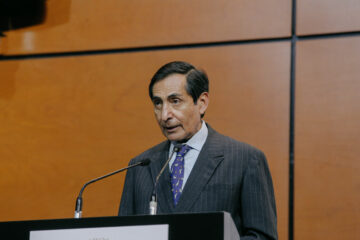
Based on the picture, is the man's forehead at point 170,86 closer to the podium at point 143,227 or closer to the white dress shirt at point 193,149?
the white dress shirt at point 193,149

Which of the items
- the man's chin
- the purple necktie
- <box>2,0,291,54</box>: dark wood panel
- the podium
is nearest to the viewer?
the podium

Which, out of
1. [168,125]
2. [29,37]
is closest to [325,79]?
[168,125]

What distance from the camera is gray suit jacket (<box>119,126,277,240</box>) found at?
6.00 ft

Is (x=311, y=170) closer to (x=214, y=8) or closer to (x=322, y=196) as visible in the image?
(x=322, y=196)

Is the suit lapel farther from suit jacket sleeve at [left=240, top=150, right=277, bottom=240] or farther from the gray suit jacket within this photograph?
suit jacket sleeve at [left=240, top=150, right=277, bottom=240]

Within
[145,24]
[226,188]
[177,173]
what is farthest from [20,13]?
[226,188]

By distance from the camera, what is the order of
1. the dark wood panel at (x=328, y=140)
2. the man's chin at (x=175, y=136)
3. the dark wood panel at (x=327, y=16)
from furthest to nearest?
the dark wood panel at (x=327, y=16) < the dark wood panel at (x=328, y=140) < the man's chin at (x=175, y=136)

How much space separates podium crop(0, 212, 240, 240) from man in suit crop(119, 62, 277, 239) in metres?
0.42

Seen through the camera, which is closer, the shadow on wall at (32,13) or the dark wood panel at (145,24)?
the dark wood panel at (145,24)

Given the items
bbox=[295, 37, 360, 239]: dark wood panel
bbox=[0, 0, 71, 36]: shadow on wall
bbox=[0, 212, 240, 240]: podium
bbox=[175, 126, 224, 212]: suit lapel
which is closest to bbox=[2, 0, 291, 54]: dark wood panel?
bbox=[0, 0, 71, 36]: shadow on wall

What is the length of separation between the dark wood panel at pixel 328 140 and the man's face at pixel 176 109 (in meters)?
0.56

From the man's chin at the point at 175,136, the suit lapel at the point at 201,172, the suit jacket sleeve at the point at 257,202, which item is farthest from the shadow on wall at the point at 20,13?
the suit jacket sleeve at the point at 257,202

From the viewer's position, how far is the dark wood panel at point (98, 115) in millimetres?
2521

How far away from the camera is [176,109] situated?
2059mm
